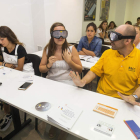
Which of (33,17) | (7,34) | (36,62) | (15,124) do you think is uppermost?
(33,17)

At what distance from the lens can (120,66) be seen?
4.70 ft

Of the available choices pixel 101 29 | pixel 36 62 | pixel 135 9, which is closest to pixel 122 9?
pixel 135 9

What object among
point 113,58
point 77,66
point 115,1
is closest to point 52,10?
point 77,66

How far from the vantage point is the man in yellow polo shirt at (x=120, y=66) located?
134 cm

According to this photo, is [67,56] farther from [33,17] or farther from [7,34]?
[33,17]

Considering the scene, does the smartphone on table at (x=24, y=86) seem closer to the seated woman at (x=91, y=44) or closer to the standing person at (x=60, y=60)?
the standing person at (x=60, y=60)

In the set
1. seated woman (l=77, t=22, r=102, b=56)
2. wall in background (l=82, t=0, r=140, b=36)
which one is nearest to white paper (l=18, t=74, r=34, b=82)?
seated woman (l=77, t=22, r=102, b=56)

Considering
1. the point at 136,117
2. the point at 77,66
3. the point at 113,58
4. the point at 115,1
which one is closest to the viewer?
the point at 136,117

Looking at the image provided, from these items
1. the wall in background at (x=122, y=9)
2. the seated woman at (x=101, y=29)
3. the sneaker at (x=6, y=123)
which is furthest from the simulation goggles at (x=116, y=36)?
the wall in background at (x=122, y=9)

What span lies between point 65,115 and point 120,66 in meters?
0.86

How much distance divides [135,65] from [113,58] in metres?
0.25

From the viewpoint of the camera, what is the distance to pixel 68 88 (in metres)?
1.40

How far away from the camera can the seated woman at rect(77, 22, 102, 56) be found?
2.92 meters

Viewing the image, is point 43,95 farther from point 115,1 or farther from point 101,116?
point 115,1
